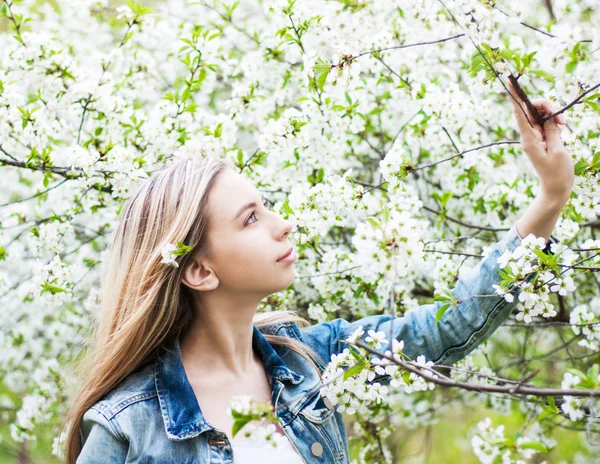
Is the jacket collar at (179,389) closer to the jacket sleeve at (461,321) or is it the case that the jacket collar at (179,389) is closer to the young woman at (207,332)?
the young woman at (207,332)

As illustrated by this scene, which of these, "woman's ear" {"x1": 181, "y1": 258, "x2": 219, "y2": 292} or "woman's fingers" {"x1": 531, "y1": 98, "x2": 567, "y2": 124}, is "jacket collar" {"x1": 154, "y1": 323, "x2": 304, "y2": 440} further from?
"woman's fingers" {"x1": 531, "y1": 98, "x2": 567, "y2": 124}

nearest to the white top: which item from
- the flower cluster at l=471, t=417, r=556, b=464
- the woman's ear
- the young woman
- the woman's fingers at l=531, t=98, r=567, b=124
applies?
the young woman

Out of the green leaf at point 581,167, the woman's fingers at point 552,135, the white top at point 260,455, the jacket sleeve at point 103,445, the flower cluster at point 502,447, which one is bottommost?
the white top at point 260,455

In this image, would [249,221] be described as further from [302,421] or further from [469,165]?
[469,165]

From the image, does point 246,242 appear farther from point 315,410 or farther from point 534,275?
point 534,275

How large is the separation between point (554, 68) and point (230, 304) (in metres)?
1.14

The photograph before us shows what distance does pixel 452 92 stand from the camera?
2.51 m

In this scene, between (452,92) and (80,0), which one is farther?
(80,0)

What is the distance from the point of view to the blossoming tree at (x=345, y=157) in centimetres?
175

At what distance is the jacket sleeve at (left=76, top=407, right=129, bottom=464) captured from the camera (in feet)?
5.84

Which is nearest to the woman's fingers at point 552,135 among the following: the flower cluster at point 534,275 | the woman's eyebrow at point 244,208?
the flower cluster at point 534,275

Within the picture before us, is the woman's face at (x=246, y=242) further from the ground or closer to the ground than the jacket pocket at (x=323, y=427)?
further from the ground

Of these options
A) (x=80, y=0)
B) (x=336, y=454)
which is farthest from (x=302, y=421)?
(x=80, y=0)

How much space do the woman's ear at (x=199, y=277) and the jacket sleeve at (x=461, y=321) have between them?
0.51 metres
